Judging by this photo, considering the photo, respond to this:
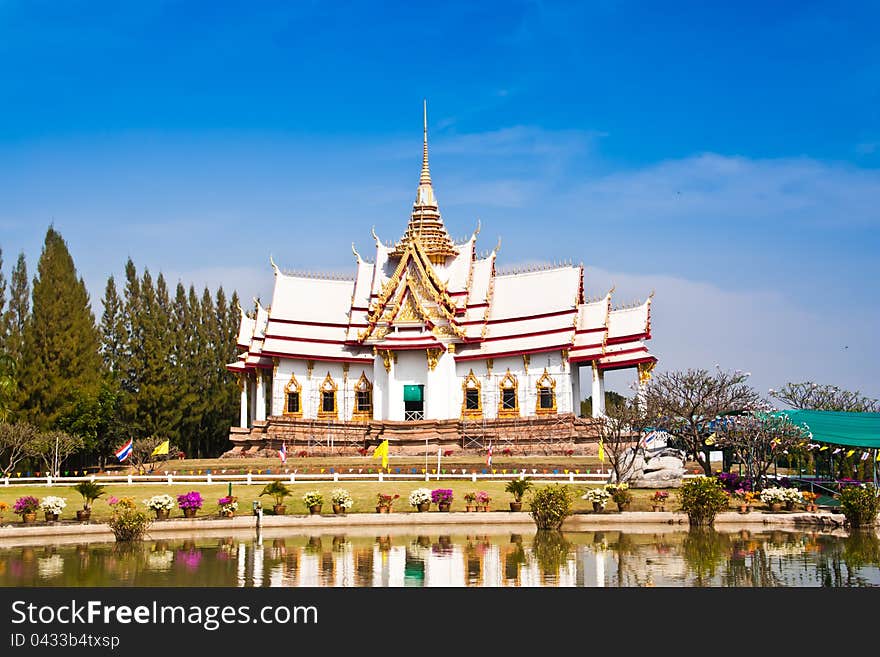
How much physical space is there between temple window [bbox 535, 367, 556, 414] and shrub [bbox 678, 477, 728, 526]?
25.5 meters

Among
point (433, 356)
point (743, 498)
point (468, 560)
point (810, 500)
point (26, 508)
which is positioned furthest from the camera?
point (433, 356)

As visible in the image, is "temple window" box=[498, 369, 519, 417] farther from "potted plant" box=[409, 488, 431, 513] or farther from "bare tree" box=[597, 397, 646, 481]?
"potted plant" box=[409, 488, 431, 513]

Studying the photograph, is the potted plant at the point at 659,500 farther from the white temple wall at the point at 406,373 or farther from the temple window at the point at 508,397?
the white temple wall at the point at 406,373

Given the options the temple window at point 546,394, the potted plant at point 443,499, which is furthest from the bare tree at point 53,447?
the temple window at point 546,394

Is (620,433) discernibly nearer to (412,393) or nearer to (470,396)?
(470,396)

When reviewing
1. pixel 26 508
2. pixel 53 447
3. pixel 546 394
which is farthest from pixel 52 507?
pixel 546 394

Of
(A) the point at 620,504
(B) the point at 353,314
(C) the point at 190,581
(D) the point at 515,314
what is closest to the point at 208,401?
(B) the point at 353,314

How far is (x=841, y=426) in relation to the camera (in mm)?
38625

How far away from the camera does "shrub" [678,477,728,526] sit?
31.5m

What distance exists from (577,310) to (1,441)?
2936 centimetres

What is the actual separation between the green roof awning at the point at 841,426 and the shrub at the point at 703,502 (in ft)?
25.3

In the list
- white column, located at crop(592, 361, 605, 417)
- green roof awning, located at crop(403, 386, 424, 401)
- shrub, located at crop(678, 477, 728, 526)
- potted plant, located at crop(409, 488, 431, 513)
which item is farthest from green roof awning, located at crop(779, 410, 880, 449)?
green roof awning, located at crop(403, 386, 424, 401)

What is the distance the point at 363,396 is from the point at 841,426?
95.8 feet
